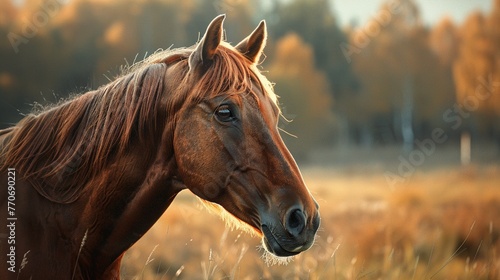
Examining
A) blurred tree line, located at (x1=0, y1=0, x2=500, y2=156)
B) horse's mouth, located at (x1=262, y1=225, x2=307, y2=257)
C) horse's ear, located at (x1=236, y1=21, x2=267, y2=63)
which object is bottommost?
blurred tree line, located at (x1=0, y1=0, x2=500, y2=156)

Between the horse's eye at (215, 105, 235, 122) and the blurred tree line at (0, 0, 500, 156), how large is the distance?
16069 mm

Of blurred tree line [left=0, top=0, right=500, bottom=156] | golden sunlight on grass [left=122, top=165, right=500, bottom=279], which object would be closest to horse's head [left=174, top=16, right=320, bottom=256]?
golden sunlight on grass [left=122, top=165, right=500, bottom=279]

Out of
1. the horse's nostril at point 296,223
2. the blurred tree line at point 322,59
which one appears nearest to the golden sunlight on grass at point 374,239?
the horse's nostril at point 296,223

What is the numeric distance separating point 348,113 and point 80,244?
34.0 m

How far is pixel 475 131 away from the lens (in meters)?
28.1

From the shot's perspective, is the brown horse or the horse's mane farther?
the horse's mane

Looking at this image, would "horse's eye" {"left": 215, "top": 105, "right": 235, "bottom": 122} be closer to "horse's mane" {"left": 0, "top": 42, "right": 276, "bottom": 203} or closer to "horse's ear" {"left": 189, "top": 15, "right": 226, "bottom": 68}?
"horse's mane" {"left": 0, "top": 42, "right": 276, "bottom": 203}

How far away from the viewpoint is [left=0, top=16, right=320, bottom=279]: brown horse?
2.77 m

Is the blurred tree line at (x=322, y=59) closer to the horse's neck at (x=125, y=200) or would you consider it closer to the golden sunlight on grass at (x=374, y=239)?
the golden sunlight on grass at (x=374, y=239)

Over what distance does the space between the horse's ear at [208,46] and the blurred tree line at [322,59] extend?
15889mm

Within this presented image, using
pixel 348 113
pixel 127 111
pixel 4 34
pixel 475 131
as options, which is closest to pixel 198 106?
pixel 127 111

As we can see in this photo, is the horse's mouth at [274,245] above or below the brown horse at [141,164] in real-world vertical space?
below

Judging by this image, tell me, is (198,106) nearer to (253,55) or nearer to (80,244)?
(253,55)

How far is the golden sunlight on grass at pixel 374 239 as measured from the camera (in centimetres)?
545
